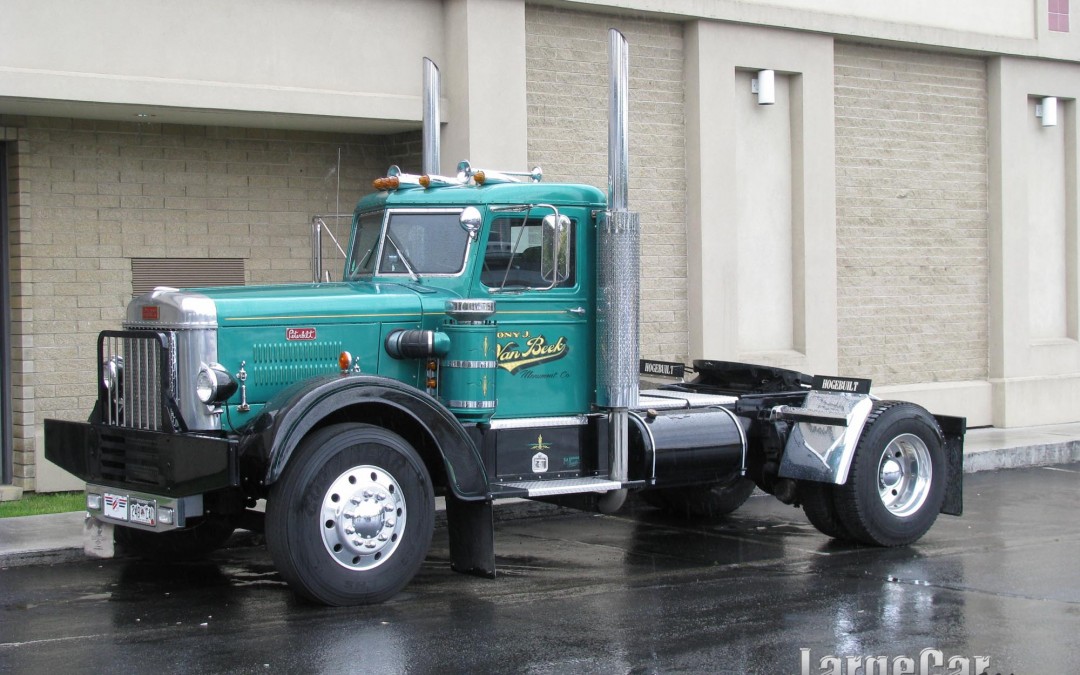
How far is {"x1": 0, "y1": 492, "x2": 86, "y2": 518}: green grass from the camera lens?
36.6 ft

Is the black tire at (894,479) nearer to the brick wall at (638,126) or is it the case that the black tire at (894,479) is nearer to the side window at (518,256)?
the side window at (518,256)

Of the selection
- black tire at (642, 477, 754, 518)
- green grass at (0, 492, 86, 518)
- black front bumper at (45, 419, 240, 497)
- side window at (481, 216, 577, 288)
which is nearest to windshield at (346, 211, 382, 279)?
side window at (481, 216, 577, 288)

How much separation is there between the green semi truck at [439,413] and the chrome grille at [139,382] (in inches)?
0.6

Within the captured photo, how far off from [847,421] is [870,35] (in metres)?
7.56

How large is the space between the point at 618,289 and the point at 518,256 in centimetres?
70

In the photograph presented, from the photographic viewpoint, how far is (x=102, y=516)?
27.5ft

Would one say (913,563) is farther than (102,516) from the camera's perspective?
Yes

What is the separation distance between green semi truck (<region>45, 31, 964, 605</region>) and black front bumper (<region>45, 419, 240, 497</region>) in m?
0.02

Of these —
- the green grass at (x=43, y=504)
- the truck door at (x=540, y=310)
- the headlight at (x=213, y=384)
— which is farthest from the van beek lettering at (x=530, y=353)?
→ the green grass at (x=43, y=504)

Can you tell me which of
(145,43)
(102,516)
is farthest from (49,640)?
(145,43)

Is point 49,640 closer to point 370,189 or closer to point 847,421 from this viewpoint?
point 847,421

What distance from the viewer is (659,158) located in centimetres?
1466

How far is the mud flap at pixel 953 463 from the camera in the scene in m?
10.4

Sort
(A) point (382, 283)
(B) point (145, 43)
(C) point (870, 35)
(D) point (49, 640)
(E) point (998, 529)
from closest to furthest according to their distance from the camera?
(D) point (49, 640) → (A) point (382, 283) → (E) point (998, 529) → (B) point (145, 43) → (C) point (870, 35)
